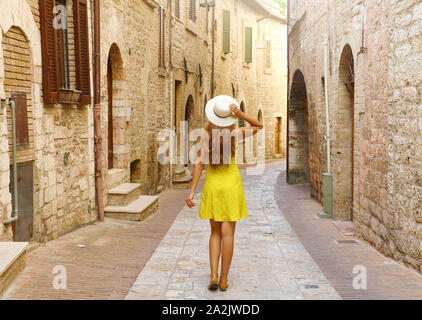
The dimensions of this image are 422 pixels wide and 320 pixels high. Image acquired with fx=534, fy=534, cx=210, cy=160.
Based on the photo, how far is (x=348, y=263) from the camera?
19.2ft

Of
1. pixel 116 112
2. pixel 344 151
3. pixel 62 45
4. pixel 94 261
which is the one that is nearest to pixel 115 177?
pixel 116 112

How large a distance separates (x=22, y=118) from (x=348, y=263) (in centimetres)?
388

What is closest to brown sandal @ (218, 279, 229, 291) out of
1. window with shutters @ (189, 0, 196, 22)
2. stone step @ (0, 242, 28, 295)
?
stone step @ (0, 242, 28, 295)

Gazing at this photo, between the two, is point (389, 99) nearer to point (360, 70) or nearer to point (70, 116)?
point (360, 70)

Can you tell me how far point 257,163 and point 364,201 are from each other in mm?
17575

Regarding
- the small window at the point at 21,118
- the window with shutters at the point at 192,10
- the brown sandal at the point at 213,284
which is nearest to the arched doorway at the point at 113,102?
the small window at the point at 21,118

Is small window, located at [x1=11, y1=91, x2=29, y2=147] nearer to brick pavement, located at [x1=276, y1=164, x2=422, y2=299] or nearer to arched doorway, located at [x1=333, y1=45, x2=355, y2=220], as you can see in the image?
brick pavement, located at [x1=276, y1=164, x2=422, y2=299]

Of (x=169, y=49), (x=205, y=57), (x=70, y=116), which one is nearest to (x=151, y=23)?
(x=169, y=49)

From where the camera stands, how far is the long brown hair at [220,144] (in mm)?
4602

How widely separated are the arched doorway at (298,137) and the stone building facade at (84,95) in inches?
122

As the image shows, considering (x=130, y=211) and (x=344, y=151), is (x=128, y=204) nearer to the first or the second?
(x=130, y=211)

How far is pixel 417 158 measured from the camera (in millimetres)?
5121

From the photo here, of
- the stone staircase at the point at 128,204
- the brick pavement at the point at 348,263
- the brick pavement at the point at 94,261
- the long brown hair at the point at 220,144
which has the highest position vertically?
the long brown hair at the point at 220,144

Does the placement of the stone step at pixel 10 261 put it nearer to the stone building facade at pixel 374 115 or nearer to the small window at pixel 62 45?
the small window at pixel 62 45
